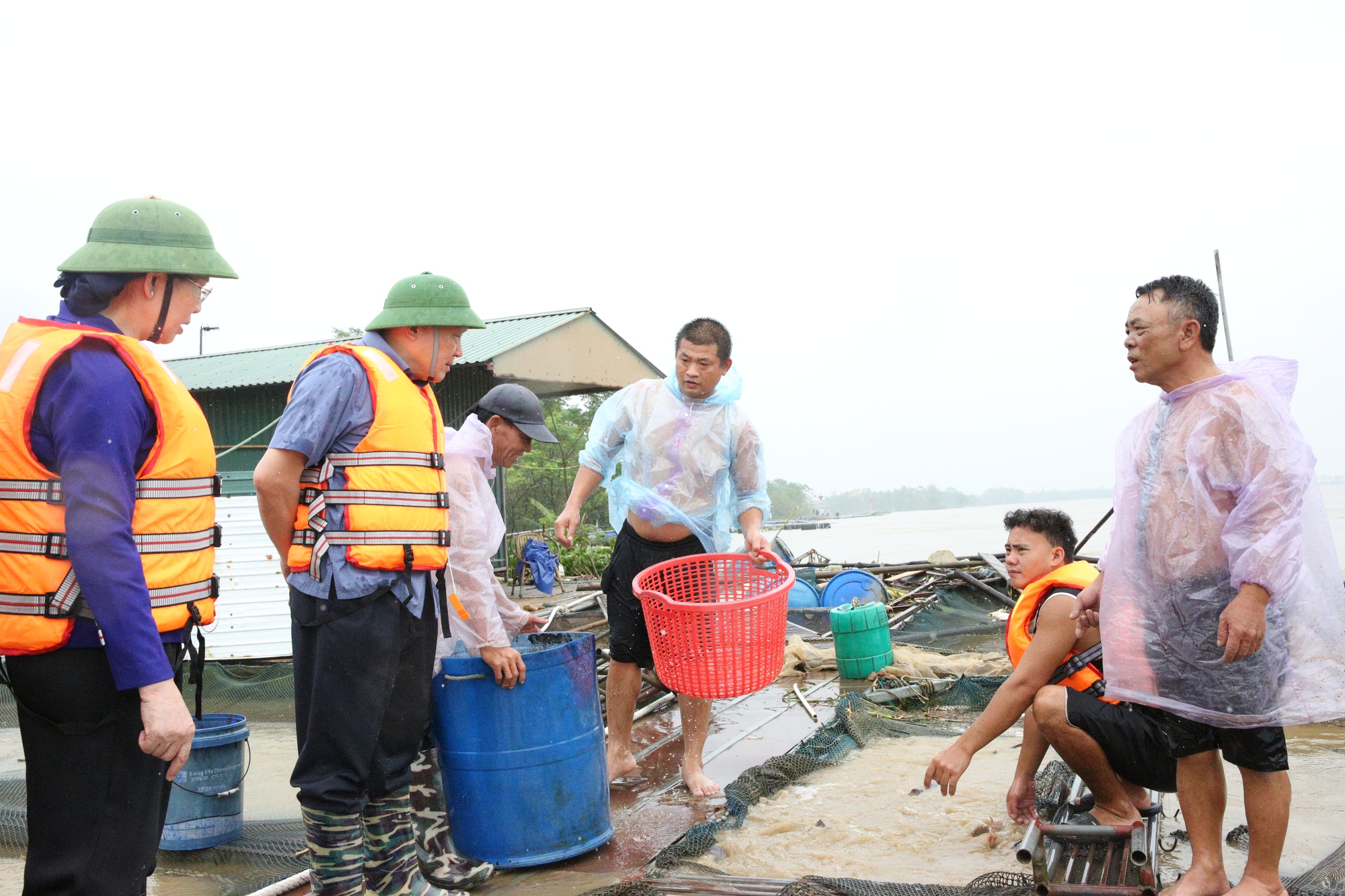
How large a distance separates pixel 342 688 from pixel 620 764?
205 centimetres

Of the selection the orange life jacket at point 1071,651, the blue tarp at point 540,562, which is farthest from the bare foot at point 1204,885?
the blue tarp at point 540,562

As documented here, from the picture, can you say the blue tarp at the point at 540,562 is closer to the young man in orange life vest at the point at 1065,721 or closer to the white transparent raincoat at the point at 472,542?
the white transparent raincoat at the point at 472,542

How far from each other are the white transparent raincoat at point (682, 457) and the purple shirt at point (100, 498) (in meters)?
2.48

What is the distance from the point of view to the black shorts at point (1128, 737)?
118 inches

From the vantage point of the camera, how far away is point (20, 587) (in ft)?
6.07

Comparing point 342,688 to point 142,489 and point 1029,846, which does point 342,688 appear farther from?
point 1029,846

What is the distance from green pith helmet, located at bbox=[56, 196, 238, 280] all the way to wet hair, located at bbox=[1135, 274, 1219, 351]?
2.52 m

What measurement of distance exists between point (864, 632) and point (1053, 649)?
3439 mm

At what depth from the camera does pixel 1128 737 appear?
9.84 ft

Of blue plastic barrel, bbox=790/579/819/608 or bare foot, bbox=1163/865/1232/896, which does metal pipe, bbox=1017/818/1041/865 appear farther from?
blue plastic barrel, bbox=790/579/819/608

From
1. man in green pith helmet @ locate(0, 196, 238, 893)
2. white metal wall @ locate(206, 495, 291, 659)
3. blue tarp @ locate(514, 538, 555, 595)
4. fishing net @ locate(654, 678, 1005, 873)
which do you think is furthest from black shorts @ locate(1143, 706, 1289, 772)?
white metal wall @ locate(206, 495, 291, 659)

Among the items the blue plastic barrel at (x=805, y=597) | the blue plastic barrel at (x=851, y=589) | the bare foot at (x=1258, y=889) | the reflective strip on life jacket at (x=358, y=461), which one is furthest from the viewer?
the blue plastic barrel at (x=805, y=597)

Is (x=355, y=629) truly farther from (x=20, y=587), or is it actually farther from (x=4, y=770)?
(x=4, y=770)

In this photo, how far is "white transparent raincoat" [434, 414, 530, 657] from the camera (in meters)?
3.10
